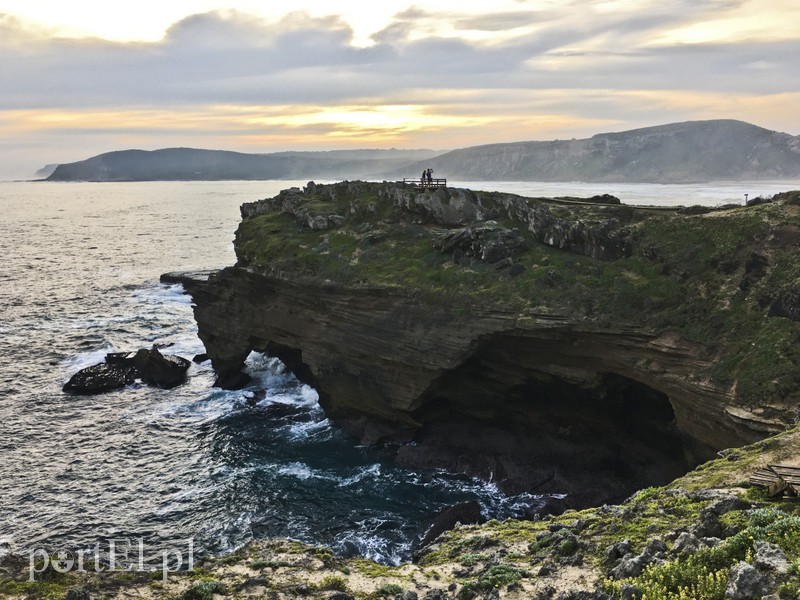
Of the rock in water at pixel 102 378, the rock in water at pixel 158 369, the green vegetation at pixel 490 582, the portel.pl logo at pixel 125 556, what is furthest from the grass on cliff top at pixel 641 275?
the portel.pl logo at pixel 125 556

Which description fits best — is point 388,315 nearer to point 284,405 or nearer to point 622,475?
point 284,405

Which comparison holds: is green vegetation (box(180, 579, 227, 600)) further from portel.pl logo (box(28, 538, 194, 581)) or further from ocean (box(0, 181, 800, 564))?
ocean (box(0, 181, 800, 564))

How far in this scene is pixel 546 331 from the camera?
3541 centimetres

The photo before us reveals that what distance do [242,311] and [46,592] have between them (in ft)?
105

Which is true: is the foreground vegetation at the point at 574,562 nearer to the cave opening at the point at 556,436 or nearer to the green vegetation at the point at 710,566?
the green vegetation at the point at 710,566

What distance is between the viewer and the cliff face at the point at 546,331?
32.0m

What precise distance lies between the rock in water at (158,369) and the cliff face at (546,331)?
10.5 m

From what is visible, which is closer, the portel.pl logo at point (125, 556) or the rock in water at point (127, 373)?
the portel.pl logo at point (125, 556)

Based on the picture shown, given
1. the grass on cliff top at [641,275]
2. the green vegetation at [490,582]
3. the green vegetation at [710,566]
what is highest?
the grass on cliff top at [641,275]

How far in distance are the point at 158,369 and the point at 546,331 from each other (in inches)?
1436

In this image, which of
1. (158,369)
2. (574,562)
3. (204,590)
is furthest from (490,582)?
(158,369)

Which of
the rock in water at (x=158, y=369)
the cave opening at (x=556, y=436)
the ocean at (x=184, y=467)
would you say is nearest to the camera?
the ocean at (x=184, y=467)

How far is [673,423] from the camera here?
34.7 metres

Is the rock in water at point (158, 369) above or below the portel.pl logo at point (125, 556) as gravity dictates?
above
